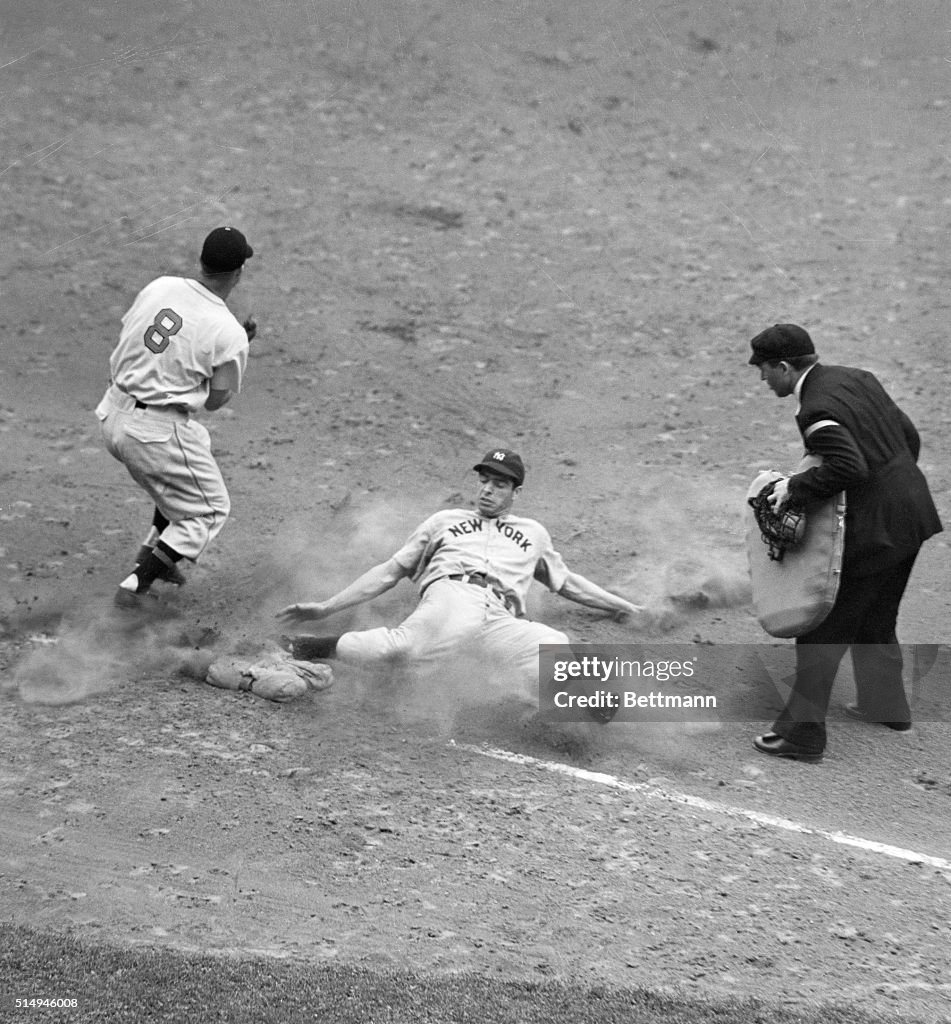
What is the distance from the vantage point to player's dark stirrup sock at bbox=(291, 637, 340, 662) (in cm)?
715

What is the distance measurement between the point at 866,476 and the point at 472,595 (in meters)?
2.27

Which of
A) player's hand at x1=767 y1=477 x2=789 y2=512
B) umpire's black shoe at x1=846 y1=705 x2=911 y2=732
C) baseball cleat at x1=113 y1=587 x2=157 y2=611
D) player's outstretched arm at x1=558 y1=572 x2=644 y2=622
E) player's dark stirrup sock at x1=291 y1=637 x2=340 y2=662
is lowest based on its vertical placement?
baseball cleat at x1=113 y1=587 x2=157 y2=611

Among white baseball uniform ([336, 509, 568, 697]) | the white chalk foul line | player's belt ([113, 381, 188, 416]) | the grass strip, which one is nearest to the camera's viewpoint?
the grass strip

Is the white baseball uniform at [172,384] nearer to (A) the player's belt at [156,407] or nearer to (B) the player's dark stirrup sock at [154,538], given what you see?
(A) the player's belt at [156,407]

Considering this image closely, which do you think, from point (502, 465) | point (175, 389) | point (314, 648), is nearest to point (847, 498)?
point (502, 465)

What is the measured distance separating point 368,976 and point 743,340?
9.39 m

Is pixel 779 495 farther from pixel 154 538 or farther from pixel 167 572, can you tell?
pixel 154 538

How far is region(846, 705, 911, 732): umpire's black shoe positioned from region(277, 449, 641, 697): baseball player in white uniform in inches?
57.4

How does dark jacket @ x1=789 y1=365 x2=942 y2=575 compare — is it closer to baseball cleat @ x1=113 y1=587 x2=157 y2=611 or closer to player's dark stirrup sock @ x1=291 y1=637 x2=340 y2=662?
player's dark stirrup sock @ x1=291 y1=637 x2=340 y2=662

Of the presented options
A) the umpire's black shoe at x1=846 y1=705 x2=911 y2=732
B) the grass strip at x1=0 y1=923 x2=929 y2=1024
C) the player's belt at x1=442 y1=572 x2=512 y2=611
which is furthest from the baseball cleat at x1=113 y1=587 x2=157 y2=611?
the umpire's black shoe at x1=846 y1=705 x2=911 y2=732

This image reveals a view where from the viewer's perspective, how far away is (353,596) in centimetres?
747

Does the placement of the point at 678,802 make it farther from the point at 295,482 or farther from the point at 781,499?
the point at 295,482

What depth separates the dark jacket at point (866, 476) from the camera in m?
6.38

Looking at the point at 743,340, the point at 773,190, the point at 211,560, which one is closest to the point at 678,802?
the point at 211,560
